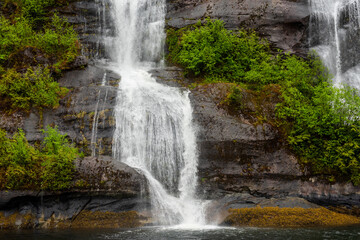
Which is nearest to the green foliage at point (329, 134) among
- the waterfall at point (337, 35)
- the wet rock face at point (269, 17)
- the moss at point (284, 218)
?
the moss at point (284, 218)

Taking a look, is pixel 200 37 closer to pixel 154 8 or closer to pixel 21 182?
pixel 154 8

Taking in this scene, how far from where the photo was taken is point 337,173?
1373cm

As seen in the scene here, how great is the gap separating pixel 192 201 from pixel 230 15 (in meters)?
11.6

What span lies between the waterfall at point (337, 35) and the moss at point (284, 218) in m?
8.33

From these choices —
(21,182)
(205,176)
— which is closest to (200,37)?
(205,176)

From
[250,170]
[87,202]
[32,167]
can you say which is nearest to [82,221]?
[87,202]

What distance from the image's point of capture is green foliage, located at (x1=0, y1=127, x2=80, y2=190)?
11.8 m

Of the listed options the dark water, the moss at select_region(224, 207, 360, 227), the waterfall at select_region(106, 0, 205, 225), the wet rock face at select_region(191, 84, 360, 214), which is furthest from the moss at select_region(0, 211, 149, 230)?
the moss at select_region(224, 207, 360, 227)

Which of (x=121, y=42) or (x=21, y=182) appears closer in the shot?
(x=21, y=182)

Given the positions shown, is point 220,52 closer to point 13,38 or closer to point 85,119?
point 85,119

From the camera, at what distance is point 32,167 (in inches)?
478

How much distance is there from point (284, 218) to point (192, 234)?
3.91m

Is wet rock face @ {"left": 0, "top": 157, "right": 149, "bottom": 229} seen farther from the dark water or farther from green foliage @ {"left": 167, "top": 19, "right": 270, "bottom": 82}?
green foliage @ {"left": 167, "top": 19, "right": 270, "bottom": 82}

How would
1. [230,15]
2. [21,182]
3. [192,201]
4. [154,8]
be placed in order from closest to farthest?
[21,182] < [192,201] < [230,15] < [154,8]
